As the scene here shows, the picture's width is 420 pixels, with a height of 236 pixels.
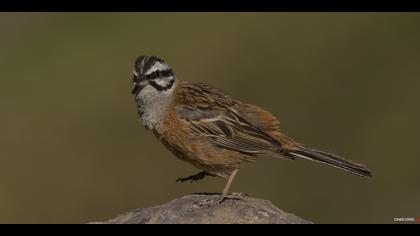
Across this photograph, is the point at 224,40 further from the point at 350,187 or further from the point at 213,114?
the point at 213,114

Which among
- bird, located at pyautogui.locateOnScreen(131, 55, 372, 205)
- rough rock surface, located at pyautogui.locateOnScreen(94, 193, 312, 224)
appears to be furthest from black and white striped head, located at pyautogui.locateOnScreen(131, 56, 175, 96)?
rough rock surface, located at pyautogui.locateOnScreen(94, 193, 312, 224)

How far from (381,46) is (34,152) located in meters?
12.4

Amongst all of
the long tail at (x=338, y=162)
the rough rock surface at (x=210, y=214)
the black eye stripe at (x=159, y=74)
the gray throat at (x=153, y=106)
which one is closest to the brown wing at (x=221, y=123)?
the gray throat at (x=153, y=106)

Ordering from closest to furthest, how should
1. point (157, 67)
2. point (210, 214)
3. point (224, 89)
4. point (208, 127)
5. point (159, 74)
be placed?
1. point (210, 214)
2. point (157, 67)
3. point (208, 127)
4. point (159, 74)
5. point (224, 89)

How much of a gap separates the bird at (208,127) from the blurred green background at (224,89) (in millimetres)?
8074

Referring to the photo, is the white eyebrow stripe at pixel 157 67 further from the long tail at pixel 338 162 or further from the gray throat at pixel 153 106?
the long tail at pixel 338 162

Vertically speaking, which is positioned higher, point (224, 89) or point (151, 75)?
point (224, 89)

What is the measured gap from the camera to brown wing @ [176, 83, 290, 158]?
44.5 feet

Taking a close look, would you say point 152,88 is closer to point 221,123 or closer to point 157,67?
point 157,67

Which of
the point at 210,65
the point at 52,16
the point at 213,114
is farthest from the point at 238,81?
the point at 213,114

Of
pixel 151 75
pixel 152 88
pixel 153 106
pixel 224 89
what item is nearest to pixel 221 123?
pixel 153 106

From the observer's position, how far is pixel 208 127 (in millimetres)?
13758

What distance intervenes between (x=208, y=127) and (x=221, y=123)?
9.6 inches

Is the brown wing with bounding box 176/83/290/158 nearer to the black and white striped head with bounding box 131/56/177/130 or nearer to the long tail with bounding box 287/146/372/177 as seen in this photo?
the black and white striped head with bounding box 131/56/177/130
